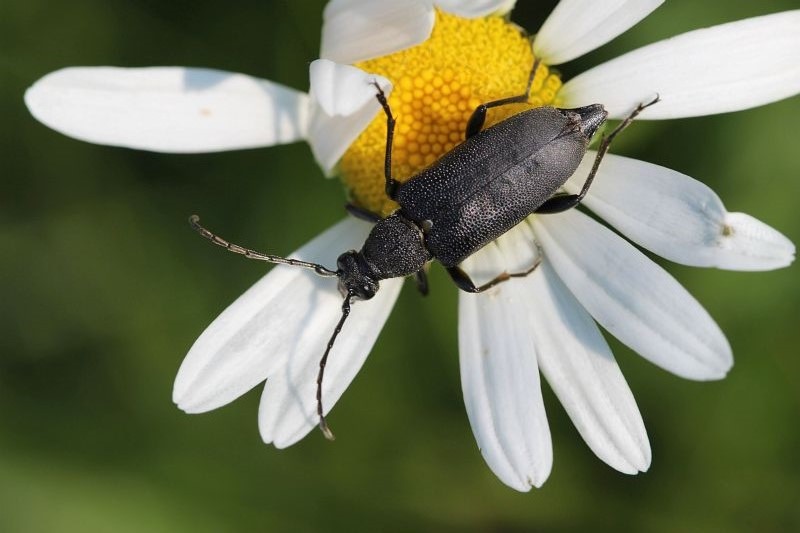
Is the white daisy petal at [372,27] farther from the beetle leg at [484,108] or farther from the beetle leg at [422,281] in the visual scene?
the beetle leg at [422,281]

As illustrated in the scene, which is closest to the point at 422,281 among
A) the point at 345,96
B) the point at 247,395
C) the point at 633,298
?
the point at 633,298

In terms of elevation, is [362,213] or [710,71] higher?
[710,71]

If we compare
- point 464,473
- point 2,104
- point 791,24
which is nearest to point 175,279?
point 2,104

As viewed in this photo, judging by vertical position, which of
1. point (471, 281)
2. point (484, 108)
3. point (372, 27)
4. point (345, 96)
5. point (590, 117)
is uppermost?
point (372, 27)

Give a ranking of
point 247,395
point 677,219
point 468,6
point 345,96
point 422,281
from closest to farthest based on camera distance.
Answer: point 468,6
point 345,96
point 677,219
point 422,281
point 247,395

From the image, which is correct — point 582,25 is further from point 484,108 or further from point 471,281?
point 471,281

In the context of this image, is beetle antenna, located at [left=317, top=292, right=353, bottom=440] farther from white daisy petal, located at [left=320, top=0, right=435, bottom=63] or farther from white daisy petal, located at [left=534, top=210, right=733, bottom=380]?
white daisy petal, located at [left=320, top=0, right=435, bottom=63]
